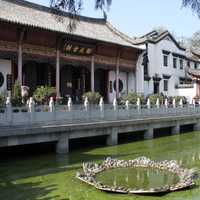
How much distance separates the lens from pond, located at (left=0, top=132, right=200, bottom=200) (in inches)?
351

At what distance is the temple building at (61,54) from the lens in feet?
59.3

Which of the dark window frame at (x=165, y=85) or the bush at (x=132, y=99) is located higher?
the dark window frame at (x=165, y=85)

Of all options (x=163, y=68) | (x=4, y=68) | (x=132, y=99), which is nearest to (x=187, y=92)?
Answer: (x=163, y=68)

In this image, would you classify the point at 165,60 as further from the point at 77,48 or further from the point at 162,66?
the point at 77,48

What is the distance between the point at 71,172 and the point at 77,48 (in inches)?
428

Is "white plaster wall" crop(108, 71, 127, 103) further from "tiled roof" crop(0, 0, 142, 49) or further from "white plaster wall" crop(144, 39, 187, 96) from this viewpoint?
"white plaster wall" crop(144, 39, 187, 96)

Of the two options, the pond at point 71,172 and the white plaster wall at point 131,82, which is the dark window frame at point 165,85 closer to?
the white plaster wall at point 131,82

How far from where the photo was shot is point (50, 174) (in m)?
11.3

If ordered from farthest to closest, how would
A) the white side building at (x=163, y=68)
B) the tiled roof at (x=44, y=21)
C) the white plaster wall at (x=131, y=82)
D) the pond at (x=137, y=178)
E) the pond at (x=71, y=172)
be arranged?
the white side building at (x=163, y=68) → the white plaster wall at (x=131, y=82) → the tiled roof at (x=44, y=21) → the pond at (x=137, y=178) → the pond at (x=71, y=172)

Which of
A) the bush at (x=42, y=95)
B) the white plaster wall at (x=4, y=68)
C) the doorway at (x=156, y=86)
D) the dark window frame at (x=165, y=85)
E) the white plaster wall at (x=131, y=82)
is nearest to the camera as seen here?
the bush at (x=42, y=95)

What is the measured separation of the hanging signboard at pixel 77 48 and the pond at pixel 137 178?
10433mm

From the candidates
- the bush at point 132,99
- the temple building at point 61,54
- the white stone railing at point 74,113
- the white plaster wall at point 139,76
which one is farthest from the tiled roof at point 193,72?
the white stone railing at point 74,113

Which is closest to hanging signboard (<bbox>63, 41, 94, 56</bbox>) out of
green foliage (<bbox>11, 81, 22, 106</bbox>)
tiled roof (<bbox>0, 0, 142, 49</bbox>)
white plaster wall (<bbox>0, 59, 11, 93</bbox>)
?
tiled roof (<bbox>0, 0, 142, 49</bbox>)

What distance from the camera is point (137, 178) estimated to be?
10.5 metres
